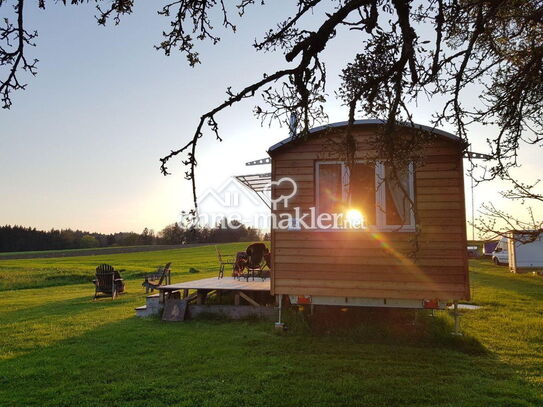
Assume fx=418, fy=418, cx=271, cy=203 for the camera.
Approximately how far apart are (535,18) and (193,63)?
355cm

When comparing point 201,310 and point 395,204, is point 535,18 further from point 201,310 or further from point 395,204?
point 201,310

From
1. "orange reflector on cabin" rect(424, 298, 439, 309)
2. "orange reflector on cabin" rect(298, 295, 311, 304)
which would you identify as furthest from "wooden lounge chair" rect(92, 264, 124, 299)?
"orange reflector on cabin" rect(424, 298, 439, 309)

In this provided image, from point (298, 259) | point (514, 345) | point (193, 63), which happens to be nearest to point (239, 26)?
point (193, 63)

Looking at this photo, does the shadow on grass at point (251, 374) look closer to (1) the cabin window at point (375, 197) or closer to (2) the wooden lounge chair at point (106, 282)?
(1) the cabin window at point (375, 197)

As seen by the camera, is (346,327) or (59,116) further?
(59,116)

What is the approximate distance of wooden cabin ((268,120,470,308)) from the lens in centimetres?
730

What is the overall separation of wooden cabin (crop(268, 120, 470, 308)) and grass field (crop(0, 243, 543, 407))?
2.44ft

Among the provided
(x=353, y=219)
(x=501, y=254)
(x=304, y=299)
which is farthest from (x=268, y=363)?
(x=501, y=254)

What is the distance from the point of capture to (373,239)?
298 inches

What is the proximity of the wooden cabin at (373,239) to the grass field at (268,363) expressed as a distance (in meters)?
0.74

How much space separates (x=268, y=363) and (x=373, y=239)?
119 inches

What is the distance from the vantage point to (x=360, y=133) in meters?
7.79

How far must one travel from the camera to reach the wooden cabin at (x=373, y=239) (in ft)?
23.9

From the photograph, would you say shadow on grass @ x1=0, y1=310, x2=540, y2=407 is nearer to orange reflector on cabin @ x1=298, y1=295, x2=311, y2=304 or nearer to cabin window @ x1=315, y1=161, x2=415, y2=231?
orange reflector on cabin @ x1=298, y1=295, x2=311, y2=304
